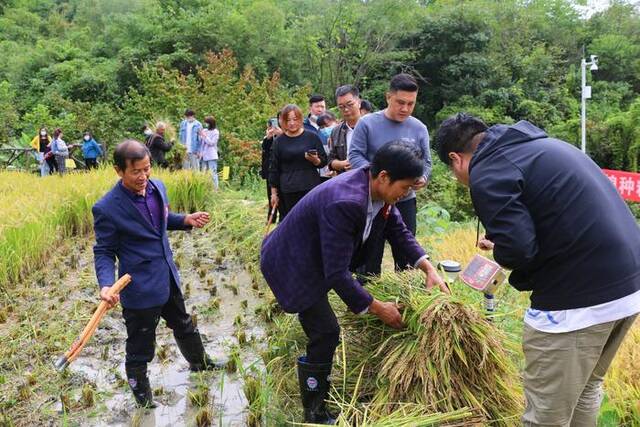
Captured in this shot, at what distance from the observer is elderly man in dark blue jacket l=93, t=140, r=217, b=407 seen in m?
2.90

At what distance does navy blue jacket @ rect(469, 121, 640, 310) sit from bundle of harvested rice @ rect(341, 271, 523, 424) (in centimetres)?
62

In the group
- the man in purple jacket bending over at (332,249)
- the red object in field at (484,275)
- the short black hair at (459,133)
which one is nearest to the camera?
the short black hair at (459,133)

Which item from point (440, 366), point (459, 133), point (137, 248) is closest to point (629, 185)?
point (440, 366)

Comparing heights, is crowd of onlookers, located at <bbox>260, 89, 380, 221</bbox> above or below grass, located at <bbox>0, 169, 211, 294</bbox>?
above

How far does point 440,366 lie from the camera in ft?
7.94

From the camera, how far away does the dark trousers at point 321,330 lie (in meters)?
2.52

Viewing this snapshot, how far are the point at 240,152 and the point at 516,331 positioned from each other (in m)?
9.01

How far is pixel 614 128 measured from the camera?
1675cm

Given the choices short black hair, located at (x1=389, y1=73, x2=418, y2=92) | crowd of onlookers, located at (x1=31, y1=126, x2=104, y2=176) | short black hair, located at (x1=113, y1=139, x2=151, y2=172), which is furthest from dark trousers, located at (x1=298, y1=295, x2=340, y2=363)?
crowd of onlookers, located at (x1=31, y1=126, x2=104, y2=176)

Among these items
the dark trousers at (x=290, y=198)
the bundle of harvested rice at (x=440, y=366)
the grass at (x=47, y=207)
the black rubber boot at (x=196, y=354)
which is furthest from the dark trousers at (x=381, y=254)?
the grass at (x=47, y=207)

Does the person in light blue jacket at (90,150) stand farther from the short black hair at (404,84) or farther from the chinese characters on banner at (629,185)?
the chinese characters on banner at (629,185)

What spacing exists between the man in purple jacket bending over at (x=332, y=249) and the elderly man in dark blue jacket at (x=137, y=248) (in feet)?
2.73

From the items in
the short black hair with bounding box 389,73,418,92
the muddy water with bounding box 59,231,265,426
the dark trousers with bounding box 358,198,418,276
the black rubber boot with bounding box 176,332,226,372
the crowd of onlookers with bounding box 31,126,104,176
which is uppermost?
the short black hair with bounding box 389,73,418,92

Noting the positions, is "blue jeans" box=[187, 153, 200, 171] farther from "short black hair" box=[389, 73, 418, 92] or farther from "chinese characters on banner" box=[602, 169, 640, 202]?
"short black hair" box=[389, 73, 418, 92]
